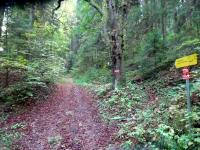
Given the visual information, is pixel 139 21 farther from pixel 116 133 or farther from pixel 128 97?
pixel 116 133

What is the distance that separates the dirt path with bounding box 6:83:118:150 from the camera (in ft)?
27.0

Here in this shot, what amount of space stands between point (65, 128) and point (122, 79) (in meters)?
5.70

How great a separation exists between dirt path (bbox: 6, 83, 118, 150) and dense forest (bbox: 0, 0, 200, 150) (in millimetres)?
64

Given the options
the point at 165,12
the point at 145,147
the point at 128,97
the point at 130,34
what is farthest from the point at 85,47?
the point at 145,147

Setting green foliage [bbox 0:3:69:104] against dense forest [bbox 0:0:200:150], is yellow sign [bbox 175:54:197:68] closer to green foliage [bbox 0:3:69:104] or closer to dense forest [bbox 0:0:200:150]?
dense forest [bbox 0:0:200:150]

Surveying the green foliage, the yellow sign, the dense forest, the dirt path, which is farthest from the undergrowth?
the green foliage

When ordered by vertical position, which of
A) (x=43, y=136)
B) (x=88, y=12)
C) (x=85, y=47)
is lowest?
(x=43, y=136)

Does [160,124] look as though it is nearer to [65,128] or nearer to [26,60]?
[65,128]

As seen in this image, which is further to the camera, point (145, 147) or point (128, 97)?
point (128, 97)

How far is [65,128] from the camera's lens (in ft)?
32.0

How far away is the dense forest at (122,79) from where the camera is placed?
22.7 feet

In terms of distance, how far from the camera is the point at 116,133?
838cm

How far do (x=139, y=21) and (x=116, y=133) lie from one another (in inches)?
485

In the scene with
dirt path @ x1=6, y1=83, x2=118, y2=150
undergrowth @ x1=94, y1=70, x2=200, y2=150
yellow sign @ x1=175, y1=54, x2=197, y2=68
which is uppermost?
yellow sign @ x1=175, y1=54, x2=197, y2=68
